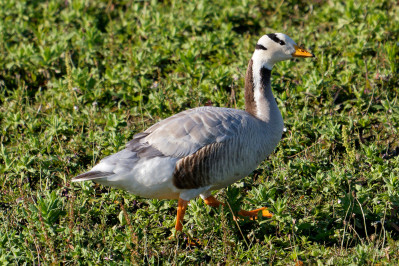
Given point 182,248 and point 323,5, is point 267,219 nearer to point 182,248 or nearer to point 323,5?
point 182,248

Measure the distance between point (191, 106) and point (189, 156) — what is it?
2.12 m

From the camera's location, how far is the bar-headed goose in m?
5.04

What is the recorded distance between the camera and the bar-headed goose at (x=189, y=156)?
504 centimetres

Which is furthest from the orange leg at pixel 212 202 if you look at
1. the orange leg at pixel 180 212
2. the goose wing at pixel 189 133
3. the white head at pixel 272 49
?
the white head at pixel 272 49

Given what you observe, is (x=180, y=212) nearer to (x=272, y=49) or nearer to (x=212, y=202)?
(x=212, y=202)

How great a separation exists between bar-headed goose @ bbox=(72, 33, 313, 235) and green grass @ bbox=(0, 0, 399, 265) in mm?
335

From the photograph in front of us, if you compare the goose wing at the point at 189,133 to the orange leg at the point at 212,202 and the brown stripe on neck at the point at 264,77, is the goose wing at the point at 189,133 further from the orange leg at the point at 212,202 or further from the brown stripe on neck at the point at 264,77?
the orange leg at the point at 212,202

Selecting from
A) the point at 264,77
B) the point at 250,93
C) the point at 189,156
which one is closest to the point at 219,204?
the point at 189,156

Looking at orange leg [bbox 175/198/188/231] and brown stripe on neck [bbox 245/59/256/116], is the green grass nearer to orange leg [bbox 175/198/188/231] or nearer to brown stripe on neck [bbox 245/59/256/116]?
orange leg [bbox 175/198/188/231]

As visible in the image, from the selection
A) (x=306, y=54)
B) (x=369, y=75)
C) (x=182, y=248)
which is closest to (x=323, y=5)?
(x=369, y=75)

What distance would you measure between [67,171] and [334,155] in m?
3.02

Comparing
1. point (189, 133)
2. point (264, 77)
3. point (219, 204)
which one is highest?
point (264, 77)

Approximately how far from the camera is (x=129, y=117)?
7.18 m

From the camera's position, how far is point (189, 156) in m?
5.07
